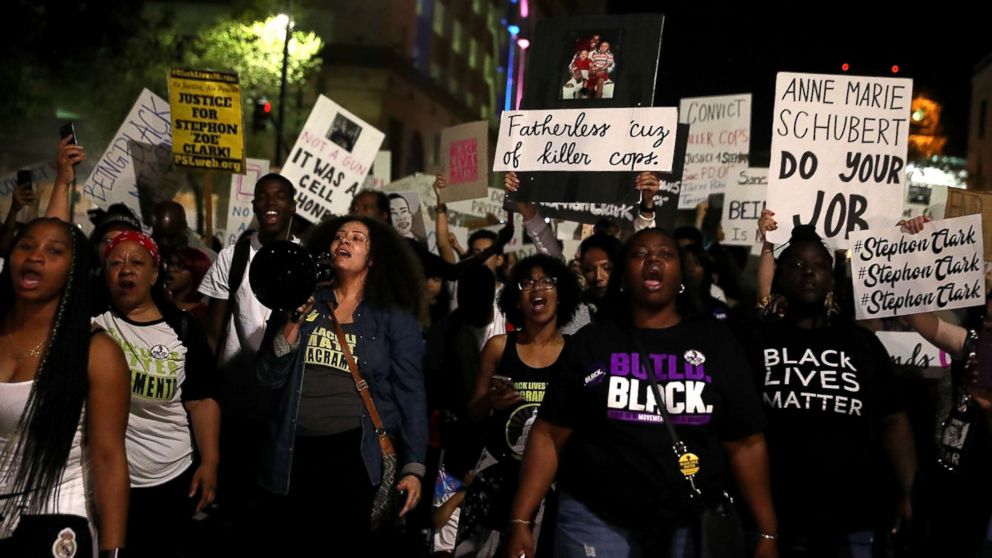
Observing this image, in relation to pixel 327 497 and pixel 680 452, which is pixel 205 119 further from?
pixel 680 452

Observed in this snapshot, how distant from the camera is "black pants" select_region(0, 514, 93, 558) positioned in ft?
12.8

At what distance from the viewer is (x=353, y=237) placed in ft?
19.6

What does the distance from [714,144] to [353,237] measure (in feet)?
24.2

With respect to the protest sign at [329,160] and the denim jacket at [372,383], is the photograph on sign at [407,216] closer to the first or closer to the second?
the protest sign at [329,160]

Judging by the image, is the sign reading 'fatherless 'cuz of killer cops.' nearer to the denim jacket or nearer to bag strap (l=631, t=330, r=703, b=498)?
the denim jacket

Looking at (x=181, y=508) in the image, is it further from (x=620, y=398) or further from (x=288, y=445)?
(x=620, y=398)

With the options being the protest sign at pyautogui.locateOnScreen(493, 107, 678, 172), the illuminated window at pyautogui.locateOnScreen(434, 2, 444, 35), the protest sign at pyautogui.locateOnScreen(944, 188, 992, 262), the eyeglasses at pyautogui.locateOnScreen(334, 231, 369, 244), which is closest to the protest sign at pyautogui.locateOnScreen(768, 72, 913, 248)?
the protest sign at pyautogui.locateOnScreen(944, 188, 992, 262)

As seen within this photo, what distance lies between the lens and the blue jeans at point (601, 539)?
Answer: 4.46 m

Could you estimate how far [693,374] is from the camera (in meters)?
4.51

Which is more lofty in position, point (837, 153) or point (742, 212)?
point (837, 153)

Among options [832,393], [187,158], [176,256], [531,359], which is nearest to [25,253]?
[531,359]

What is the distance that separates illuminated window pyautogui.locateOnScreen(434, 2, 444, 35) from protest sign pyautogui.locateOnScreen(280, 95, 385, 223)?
4797 centimetres

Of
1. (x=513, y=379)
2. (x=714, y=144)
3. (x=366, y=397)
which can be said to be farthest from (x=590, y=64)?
(x=714, y=144)

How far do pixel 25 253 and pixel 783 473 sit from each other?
2.96 m
